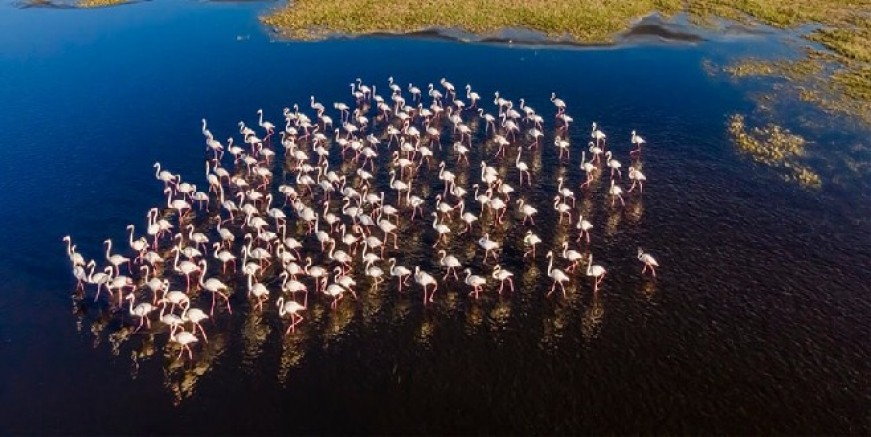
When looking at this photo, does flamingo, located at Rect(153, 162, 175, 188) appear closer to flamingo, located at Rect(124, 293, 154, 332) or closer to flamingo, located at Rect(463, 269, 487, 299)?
flamingo, located at Rect(124, 293, 154, 332)

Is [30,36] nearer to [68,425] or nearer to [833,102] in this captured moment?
[68,425]

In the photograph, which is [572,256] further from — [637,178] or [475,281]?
[637,178]

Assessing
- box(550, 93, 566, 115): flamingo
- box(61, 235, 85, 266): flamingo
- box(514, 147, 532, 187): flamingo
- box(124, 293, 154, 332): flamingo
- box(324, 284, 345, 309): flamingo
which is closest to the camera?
box(124, 293, 154, 332): flamingo

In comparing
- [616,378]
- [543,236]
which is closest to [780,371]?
[616,378]

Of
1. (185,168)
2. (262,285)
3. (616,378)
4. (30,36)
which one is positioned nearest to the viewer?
(616,378)

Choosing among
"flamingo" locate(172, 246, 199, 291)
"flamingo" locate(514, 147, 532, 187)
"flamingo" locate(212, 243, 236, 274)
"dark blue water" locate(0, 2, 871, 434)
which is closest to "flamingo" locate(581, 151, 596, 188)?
"dark blue water" locate(0, 2, 871, 434)

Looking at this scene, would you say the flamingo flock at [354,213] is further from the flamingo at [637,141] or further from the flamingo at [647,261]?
the flamingo at [637,141]

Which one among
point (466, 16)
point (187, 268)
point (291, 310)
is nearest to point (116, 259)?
point (187, 268)
